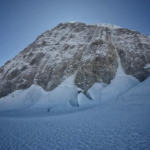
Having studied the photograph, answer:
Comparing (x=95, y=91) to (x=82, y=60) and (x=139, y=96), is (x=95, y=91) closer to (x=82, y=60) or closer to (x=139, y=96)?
(x=139, y=96)

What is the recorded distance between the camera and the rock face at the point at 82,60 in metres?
28.1

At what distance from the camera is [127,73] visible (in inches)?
1093

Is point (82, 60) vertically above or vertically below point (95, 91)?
above

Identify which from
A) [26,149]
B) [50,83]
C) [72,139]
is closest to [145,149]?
[72,139]

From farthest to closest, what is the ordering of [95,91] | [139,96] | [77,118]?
[95,91]
[139,96]
[77,118]

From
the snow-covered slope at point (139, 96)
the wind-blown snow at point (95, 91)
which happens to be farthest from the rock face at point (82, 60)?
the snow-covered slope at point (139, 96)

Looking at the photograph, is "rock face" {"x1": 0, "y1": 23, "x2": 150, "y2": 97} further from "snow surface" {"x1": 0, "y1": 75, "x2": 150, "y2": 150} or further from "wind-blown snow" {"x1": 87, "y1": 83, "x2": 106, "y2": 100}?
"snow surface" {"x1": 0, "y1": 75, "x2": 150, "y2": 150}

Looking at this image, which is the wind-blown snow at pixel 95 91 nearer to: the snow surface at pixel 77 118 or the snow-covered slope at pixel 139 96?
the snow surface at pixel 77 118

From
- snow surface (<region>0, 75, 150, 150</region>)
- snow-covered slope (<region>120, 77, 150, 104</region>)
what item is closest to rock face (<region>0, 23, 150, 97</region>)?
snow surface (<region>0, 75, 150, 150</region>)

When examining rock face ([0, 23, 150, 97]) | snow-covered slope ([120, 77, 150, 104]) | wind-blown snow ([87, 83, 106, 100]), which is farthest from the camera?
rock face ([0, 23, 150, 97])

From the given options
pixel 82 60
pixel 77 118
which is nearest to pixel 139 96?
pixel 77 118

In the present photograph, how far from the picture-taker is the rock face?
28.1m

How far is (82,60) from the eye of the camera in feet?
101

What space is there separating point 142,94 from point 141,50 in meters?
17.3
